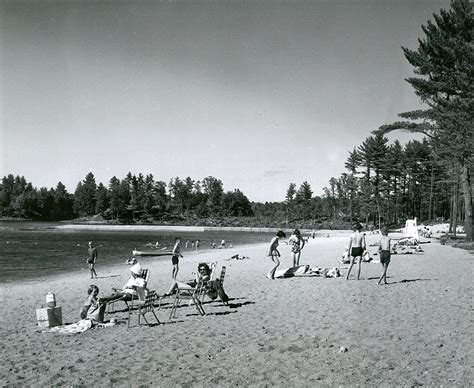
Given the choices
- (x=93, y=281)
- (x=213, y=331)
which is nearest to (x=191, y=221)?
(x=93, y=281)

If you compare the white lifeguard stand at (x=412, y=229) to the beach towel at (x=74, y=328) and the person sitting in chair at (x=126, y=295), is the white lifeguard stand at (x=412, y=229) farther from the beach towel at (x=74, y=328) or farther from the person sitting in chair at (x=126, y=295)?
the beach towel at (x=74, y=328)

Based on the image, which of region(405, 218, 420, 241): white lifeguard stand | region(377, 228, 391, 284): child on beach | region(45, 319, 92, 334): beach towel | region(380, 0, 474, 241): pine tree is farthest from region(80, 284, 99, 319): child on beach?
region(405, 218, 420, 241): white lifeguard stand

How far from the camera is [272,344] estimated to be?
6875 millimetres

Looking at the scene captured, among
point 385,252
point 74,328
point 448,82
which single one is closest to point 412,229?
point 448,82

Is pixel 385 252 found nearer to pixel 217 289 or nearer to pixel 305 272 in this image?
pixel 305 272

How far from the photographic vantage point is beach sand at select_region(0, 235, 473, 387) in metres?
5.57

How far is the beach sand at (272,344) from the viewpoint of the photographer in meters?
5.57

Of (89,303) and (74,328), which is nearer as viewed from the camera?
(74,328)

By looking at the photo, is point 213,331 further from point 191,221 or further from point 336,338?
point 191,221

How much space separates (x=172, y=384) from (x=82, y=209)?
14870cm

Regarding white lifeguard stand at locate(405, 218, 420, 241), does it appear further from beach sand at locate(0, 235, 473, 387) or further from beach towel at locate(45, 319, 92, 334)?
beach towel at locate(45, 319, 92, 334)

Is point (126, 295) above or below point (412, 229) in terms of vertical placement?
below

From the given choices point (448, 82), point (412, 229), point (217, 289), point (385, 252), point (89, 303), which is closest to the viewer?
point (89, 303)

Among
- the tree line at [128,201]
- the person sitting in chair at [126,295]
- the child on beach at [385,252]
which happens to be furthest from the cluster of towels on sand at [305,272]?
the tree line at [128,201]
